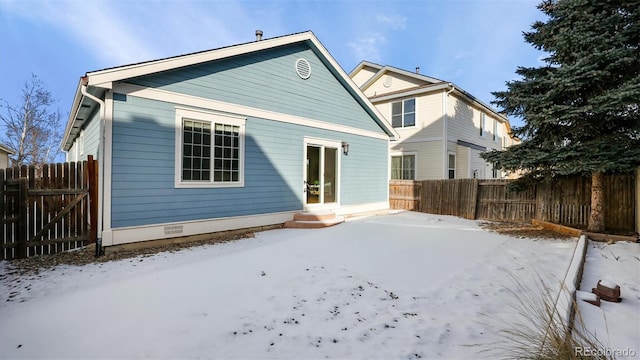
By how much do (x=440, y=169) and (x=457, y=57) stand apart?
9818mm

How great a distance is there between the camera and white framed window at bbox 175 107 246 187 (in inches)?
→ 246

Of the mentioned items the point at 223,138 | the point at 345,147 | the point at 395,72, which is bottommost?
the point at 223,138

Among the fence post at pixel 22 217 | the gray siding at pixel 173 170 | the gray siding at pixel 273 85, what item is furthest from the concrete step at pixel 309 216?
the fence post at pixel 22 217

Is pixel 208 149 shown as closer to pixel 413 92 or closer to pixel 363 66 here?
pixel 413 92

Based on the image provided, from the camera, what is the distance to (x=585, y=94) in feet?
22.3

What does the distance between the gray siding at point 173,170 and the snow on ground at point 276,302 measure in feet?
3.61

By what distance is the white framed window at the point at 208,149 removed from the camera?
6.25 meters

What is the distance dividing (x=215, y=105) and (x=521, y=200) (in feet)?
30.0

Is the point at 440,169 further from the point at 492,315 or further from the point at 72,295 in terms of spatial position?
the point at 72,295

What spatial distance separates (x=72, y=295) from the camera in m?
3.45

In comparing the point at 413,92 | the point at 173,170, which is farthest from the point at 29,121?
the point at 413,92

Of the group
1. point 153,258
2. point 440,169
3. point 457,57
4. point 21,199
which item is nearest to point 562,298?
point 153,258

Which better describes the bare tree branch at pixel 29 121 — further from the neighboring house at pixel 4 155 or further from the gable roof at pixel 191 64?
the gable roof at pixel 191 64

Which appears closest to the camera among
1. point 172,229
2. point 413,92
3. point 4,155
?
point 172,229
